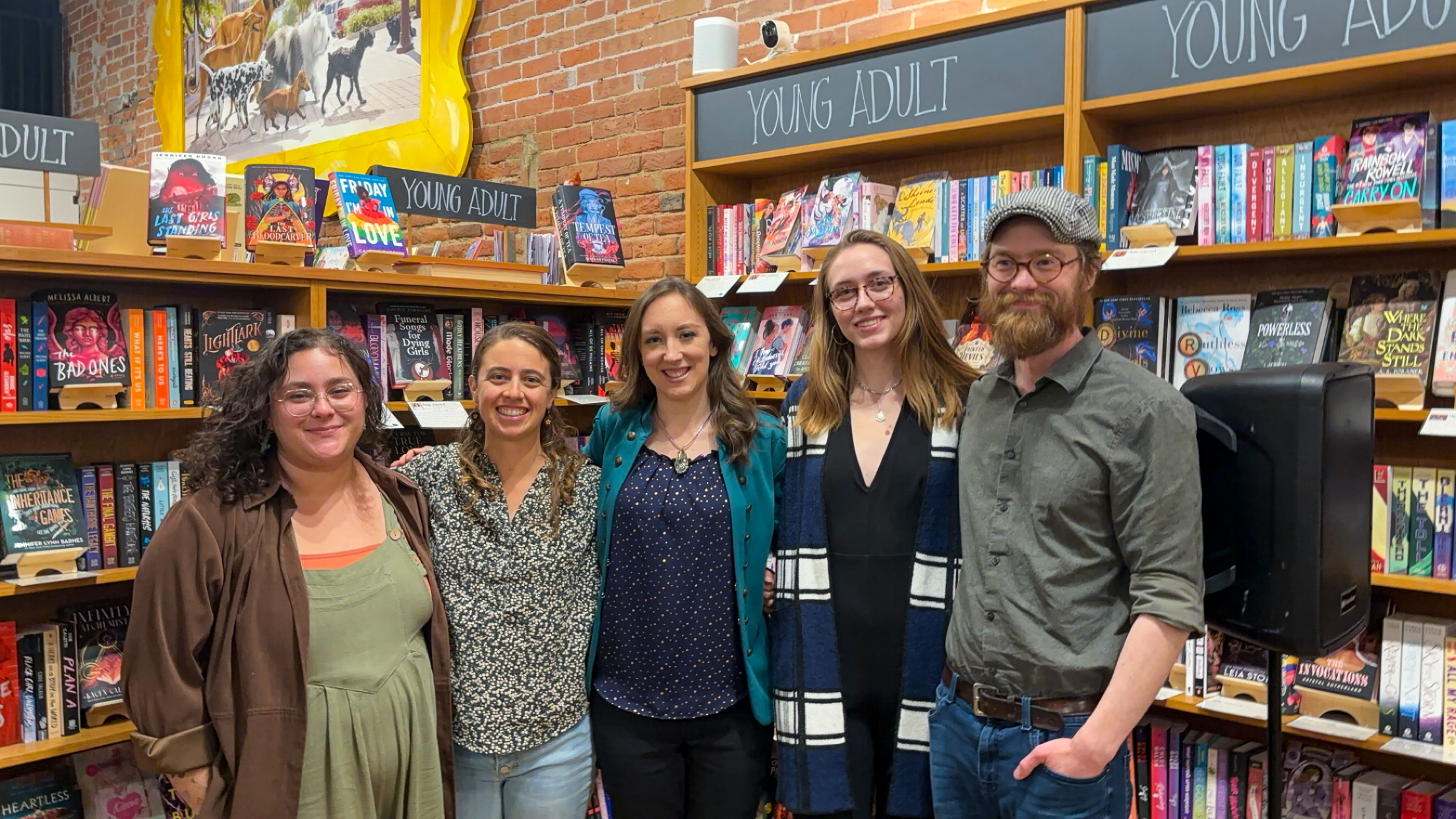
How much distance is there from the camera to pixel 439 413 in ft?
9.78

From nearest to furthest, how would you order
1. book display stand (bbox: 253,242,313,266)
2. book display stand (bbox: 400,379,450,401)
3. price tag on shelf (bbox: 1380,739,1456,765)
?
price tag on shelf (bbox: 1380,739,1456,765)
book display stand (bbox: 253,242,313,266)
book display stand (bbox: 400,379,450,401)

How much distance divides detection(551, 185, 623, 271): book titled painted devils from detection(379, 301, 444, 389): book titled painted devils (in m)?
0.54

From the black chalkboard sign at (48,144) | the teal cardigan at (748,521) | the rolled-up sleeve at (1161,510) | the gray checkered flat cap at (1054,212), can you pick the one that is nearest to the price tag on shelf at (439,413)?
the teal cardigan at (748,521)

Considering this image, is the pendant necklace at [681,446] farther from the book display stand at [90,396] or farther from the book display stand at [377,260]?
the book display stand at [90,396]

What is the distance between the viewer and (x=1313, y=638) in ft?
5.67

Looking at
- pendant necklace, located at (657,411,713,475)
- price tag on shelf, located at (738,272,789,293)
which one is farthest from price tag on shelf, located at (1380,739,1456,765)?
price tag on shelf, located at (738,272,789,293)

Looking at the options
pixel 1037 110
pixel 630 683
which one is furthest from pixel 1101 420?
pixel 1037 110

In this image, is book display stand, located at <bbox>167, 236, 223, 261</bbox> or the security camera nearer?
book display stand, located at <bbox>167, 236, 223, 261</bbox>

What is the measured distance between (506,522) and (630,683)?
411 millimetres

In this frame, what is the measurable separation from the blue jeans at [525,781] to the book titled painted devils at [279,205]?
4.80ft

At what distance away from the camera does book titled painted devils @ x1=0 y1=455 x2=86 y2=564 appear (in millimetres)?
2426

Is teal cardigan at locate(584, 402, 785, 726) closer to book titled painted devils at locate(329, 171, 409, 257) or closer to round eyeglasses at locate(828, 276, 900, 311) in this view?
round eyeglasses at locate(828, 276, 900, 311)

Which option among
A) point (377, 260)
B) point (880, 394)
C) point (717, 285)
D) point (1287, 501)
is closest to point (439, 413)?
point (377, 260)

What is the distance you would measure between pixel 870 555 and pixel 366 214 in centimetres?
182
